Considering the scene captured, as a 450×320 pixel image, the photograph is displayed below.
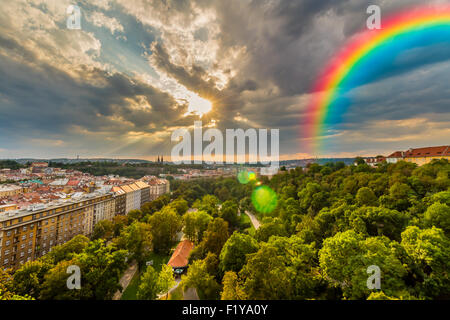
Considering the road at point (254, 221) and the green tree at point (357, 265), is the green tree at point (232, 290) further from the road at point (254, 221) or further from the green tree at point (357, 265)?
the road at point (254, 221)

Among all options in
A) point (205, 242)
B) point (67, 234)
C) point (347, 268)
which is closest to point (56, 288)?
point (205, 242)

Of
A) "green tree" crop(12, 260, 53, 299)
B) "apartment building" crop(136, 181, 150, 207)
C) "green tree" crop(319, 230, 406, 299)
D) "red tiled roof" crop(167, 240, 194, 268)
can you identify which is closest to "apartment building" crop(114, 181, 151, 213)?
"apartment building" crop(136, 181, 150, 207)

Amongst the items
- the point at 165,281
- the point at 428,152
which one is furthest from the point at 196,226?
the point at 428,152

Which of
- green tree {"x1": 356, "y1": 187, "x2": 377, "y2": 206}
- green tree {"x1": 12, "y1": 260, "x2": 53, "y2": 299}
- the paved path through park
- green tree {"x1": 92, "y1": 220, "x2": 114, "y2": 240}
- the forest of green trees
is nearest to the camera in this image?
the forest of green trees

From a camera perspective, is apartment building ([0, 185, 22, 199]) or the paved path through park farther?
apartment building ([0, 185, 22, 199])

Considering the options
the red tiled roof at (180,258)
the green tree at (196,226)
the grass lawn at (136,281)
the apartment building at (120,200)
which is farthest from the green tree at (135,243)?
the apartment building at (120,200)

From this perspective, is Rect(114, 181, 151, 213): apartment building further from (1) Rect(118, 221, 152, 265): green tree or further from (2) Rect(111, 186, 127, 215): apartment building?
(1) Rect(118, 221, 152, 265): green tree

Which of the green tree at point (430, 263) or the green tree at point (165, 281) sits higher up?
the green tree at point (430, 263)

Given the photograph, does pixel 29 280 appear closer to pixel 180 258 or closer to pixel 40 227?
pixel 180 258
